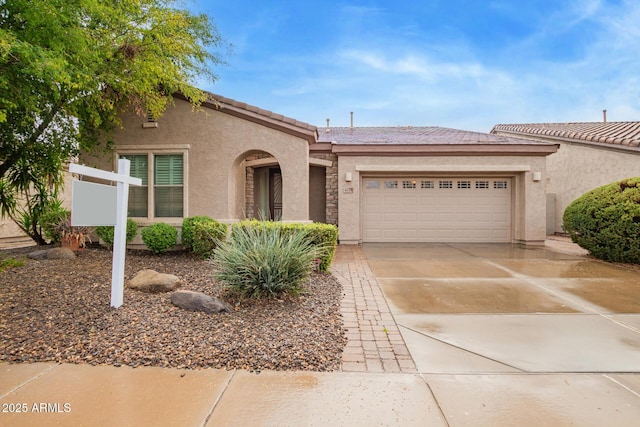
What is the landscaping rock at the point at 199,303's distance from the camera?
4231 mm

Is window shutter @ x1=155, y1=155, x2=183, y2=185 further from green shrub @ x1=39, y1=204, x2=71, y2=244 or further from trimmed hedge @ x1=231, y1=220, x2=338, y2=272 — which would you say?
trimmed hedge @ x1=231, y1=220, x2=338, y2=272

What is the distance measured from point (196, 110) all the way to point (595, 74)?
67.9ft

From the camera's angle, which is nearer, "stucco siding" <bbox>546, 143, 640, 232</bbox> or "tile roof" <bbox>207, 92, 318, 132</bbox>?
"tile roof" <bbox>207, 92, 318, 132</bbox>

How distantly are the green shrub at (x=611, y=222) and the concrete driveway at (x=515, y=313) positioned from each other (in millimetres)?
540

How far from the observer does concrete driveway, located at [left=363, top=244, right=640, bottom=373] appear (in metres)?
3.23

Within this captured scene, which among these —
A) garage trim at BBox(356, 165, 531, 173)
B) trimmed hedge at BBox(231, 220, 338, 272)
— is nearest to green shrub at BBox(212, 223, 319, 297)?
trimmed hedge at BBox(231, 220, 338, 272)

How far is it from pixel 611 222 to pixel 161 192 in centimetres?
1151

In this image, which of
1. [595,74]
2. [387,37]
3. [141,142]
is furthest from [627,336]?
[595,74]

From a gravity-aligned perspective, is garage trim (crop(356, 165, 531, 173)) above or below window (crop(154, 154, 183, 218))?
above

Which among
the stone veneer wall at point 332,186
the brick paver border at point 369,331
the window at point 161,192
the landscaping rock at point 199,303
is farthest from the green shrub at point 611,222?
the window at point 161,192

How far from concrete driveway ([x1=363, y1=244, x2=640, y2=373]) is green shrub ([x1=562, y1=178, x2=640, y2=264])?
0.54 metres

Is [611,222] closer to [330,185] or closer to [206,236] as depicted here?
[330,185]

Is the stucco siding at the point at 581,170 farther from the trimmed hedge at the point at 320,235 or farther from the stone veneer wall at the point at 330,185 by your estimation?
the trimmed hedge at the point at 320,235

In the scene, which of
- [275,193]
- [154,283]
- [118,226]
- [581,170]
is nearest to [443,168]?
[275,193]
